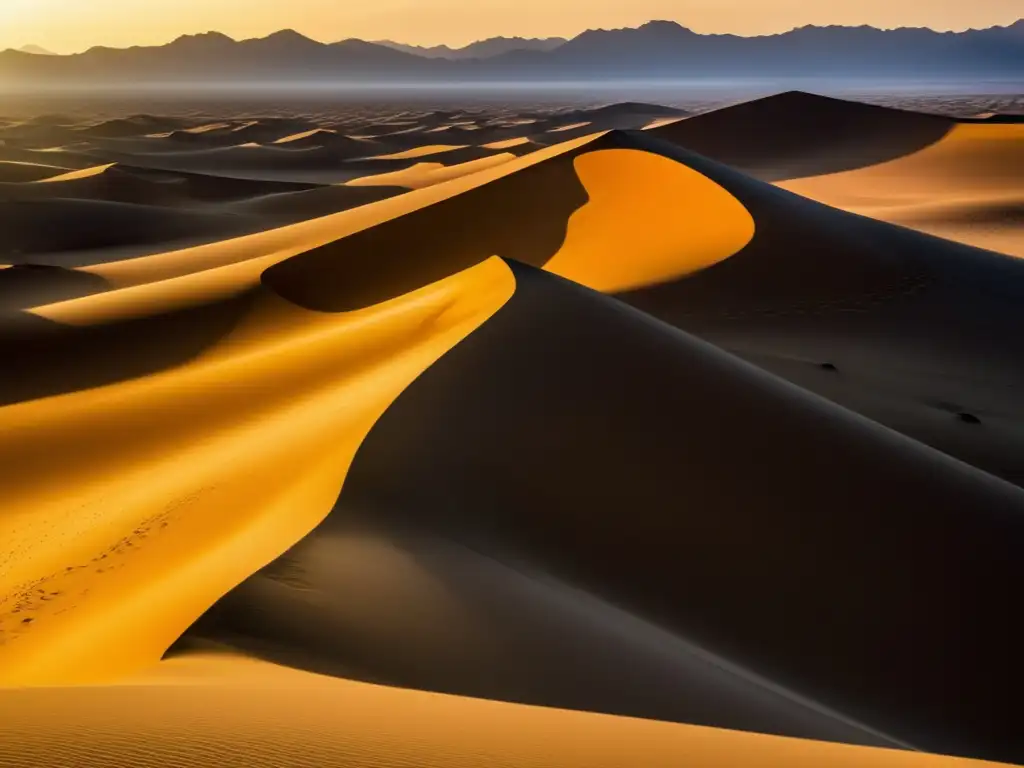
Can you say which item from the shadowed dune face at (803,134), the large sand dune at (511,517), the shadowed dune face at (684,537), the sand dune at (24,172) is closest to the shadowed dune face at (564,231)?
the large sand dune at (511,517)

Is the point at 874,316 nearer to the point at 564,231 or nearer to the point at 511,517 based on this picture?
the point at 564,231

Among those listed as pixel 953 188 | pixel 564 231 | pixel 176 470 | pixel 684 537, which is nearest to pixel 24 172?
pixel 564 231

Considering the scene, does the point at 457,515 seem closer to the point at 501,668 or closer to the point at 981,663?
the point at 501,668

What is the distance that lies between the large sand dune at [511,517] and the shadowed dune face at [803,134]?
2690 cm

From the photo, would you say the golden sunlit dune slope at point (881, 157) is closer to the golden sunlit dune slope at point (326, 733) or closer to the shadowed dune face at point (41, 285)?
the shadowed dune face at point (41, 285)

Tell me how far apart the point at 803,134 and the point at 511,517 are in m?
41.8

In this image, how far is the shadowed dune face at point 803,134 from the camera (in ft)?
133

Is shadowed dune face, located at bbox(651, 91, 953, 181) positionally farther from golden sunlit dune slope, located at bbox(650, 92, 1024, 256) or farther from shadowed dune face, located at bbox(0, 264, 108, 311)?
shadowed dune face, located at bbox(0, 264, 108, 311)

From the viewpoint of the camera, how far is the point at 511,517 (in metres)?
5.68

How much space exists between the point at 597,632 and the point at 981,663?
7.87 ft

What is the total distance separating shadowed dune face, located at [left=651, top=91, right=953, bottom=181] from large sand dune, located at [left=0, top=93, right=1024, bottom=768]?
88.3 ft

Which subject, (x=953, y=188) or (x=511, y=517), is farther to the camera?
(x=953, y=188)

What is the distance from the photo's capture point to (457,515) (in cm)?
546

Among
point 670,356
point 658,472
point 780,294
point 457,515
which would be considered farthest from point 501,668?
point 780,294
